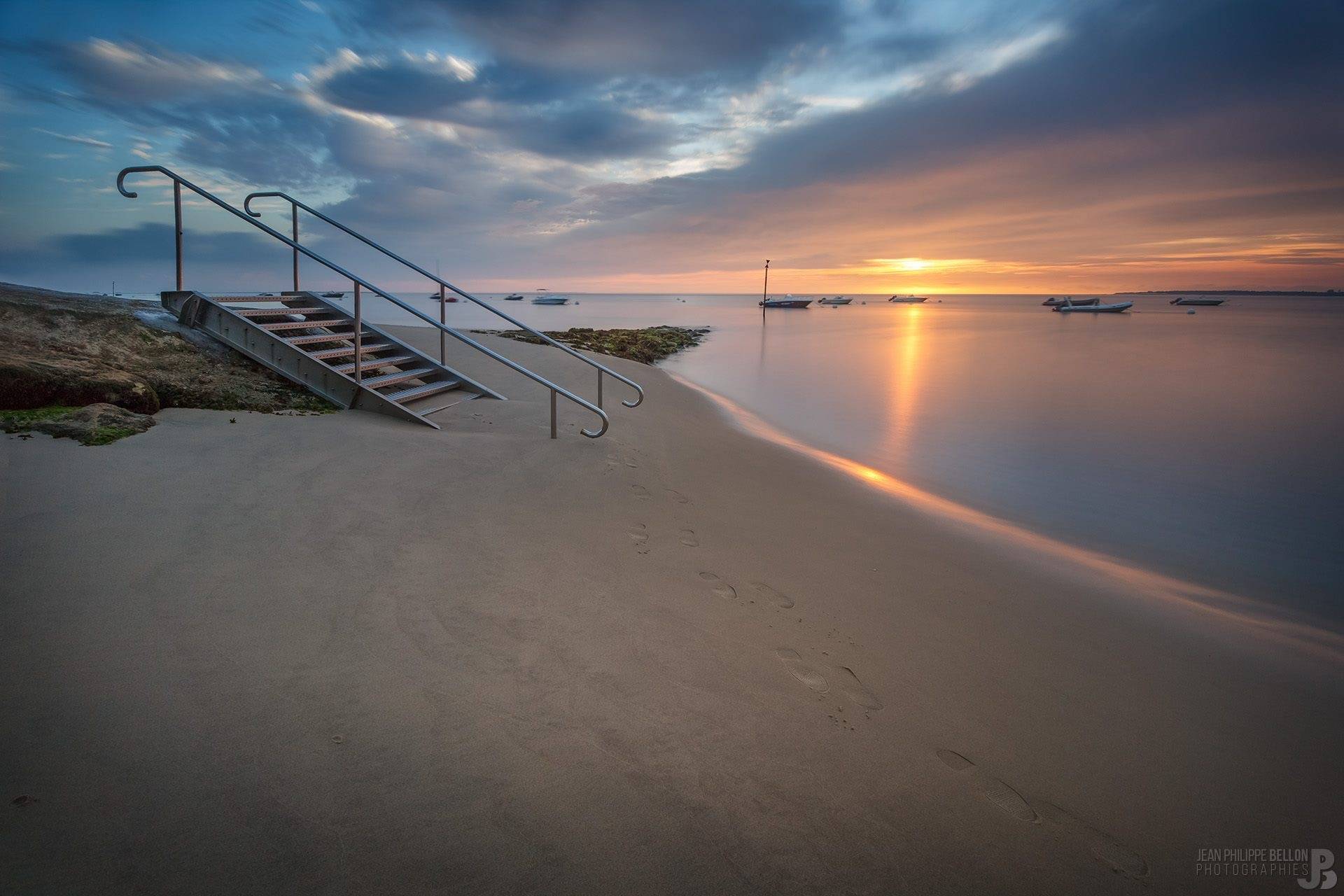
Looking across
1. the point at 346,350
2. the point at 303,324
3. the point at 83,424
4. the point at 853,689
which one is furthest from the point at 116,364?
the point at 853,689

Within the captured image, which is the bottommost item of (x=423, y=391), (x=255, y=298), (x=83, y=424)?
(x=83, y=424)

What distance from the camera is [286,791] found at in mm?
1936

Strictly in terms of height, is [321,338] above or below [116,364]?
above

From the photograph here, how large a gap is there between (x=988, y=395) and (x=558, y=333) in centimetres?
1426

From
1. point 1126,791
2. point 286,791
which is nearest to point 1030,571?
point 1126,791

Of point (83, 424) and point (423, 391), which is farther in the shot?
point (423, 391)

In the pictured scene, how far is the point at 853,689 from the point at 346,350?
6.62 meters

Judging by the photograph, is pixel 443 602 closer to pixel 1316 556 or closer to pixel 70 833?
pixel 70 833

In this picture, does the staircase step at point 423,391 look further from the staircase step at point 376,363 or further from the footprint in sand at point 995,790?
the footprint in sand at point 995,790

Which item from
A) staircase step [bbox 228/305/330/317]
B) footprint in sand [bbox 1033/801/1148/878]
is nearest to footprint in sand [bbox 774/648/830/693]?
footprint in sand [bbox 1033/801/1148/878]

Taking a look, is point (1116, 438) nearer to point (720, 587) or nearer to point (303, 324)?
point (720, 587)

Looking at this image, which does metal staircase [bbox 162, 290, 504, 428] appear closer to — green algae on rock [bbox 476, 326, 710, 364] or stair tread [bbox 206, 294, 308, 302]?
stair tread [bbox 206, 294, 308, 302]

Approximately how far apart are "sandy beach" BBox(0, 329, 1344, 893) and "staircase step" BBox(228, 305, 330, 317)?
2.59m

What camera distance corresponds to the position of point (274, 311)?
23.3ft
